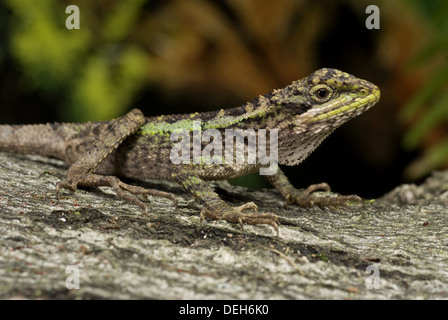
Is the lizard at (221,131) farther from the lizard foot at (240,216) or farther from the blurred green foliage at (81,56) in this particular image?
the blurred green foliage at (81,56)

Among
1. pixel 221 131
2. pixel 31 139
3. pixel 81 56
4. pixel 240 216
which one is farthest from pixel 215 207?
pixel 81 56

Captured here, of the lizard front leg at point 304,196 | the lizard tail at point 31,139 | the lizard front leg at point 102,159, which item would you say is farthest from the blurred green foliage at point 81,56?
the lizard front leg at point 304,196

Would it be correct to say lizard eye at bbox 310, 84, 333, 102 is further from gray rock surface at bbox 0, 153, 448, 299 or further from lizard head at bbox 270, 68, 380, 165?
gray rock surface at bbox 0, 153, 448, 299

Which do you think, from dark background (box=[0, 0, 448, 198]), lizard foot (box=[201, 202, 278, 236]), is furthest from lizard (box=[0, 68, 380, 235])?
dark background (box=[0, 0, 448, 198])

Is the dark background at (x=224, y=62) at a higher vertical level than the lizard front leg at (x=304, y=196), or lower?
higher

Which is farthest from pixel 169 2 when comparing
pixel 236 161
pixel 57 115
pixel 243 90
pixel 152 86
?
pixel 236 161

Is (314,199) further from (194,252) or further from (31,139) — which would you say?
(31,139)

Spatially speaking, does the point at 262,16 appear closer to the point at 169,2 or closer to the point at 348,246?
the point at 169,2
